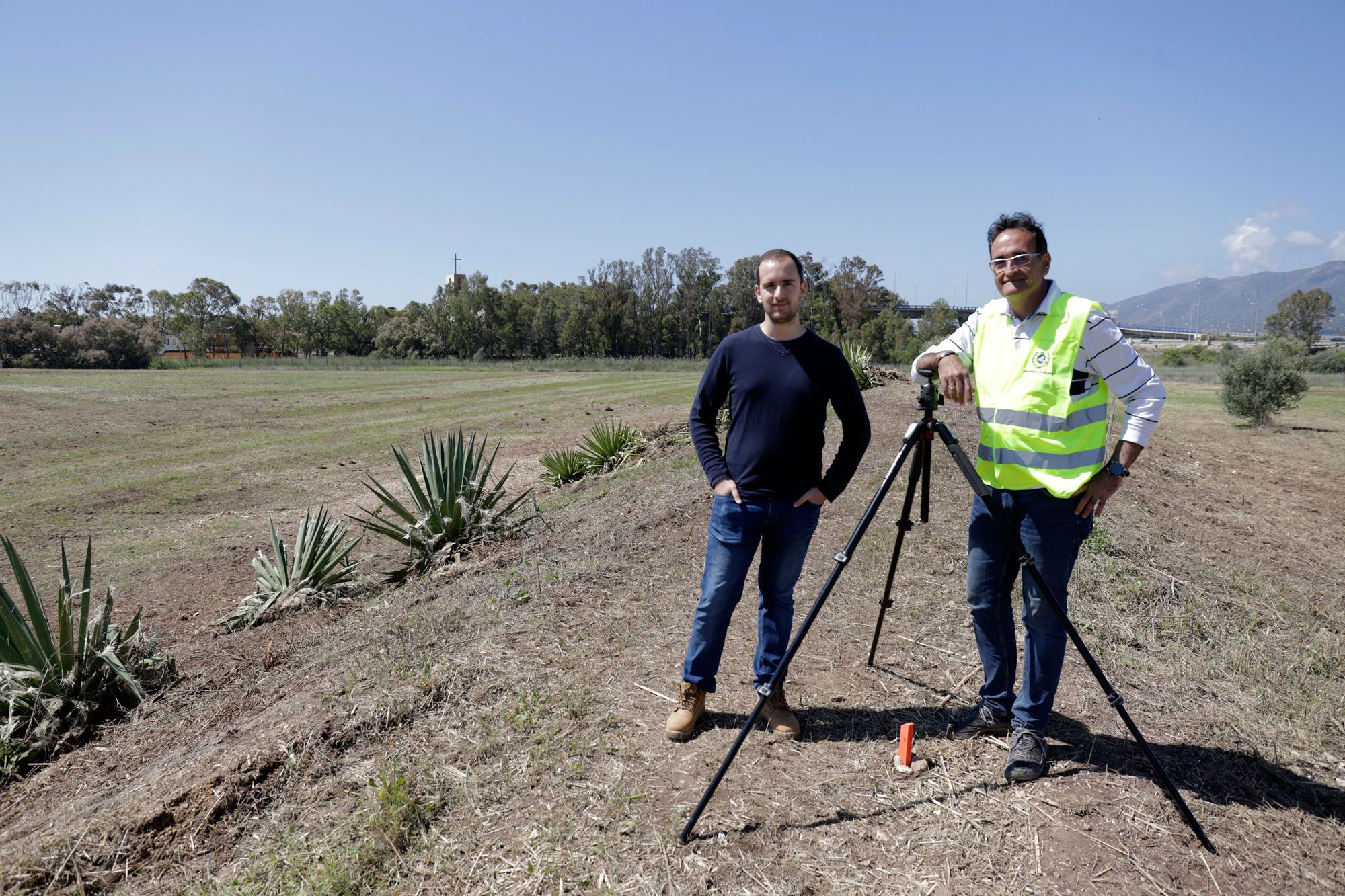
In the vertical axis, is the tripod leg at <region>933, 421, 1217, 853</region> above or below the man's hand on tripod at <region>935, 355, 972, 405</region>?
below

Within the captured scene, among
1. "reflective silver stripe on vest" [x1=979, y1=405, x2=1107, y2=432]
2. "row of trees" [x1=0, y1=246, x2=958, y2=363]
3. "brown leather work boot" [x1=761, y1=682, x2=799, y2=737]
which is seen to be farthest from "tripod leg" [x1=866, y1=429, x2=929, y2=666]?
"row of trees" [x1=0, y1=246, x2=958, y2=363]

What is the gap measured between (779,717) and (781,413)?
145cm

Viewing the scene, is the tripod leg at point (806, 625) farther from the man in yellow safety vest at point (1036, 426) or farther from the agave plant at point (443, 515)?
the agave plant at point (443, 515)

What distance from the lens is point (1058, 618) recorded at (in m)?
2.93

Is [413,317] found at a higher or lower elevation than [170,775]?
higher

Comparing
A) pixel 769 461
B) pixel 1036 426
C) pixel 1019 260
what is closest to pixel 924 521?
pixel 1036 426

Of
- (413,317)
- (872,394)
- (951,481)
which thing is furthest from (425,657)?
(413,317)

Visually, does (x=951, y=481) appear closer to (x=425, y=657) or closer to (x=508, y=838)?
(x=425, y=657)

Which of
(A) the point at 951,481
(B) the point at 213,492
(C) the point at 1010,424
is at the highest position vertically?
(C) the point at 1010,424

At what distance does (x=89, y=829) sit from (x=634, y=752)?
233 centimetres

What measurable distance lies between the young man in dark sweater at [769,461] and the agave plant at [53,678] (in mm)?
3861

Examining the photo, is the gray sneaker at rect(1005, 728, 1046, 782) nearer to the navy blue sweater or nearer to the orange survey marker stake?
the orange survey marker stake

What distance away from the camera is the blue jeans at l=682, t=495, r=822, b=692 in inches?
129

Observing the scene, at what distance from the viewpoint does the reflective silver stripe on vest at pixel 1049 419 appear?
2.88 m
